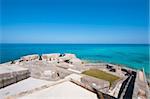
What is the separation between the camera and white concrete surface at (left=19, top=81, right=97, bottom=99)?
4.53 meters

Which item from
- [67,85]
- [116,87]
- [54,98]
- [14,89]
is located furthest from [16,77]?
[116,87]

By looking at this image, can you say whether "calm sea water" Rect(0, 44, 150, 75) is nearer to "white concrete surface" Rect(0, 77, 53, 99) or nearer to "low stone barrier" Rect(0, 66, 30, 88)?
"white concrete surface" Rect(0, 77, 53, 99)

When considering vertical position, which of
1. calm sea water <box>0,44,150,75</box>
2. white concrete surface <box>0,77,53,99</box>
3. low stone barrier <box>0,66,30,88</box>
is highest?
low stone barrier <box>0,66,30,88</box>

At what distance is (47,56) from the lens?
23797 millimetres

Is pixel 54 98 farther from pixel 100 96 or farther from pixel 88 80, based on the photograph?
pixel 88 80

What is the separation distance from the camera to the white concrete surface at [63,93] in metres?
4.53

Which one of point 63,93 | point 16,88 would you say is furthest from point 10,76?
A: point 63,93

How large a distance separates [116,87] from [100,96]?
5.90m

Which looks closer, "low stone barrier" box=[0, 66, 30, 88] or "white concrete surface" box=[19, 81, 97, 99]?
"white concrete surface" box=[19, 81, 97, 99]

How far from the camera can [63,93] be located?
15.7 feet

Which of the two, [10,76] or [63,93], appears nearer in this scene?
[63,93]

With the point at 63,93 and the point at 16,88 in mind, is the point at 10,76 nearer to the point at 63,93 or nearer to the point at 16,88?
the point at 16,88

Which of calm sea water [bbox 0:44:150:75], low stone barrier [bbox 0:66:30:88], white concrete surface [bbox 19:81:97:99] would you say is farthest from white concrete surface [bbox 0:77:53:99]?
calm sea water [bbox 0:44:150:75]

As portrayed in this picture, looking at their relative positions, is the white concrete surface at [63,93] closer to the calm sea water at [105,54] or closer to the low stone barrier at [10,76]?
the low stone barrier at [10,76]
